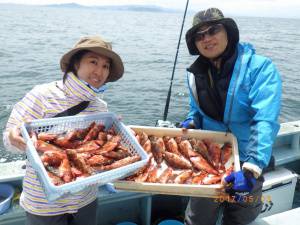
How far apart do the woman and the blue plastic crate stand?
100mm

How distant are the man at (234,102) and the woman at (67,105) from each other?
0.88 metres

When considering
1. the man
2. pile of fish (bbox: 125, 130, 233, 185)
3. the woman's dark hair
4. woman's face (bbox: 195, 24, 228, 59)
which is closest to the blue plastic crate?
pile of fish (bbox: 125, 130, 233, 185)

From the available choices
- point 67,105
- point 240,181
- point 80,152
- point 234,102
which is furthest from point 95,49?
point 240,181

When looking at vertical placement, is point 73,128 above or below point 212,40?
below

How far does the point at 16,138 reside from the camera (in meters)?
2.64

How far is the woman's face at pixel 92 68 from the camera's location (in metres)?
2.96

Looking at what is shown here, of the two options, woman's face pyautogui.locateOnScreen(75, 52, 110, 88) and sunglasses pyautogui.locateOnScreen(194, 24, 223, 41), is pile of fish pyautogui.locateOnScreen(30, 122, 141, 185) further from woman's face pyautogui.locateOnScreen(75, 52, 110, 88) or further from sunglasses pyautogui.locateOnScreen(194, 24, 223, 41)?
sunglasses pyautogui.locateOnScreen(194, 24, 223, 41)

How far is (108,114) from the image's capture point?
3.21 m

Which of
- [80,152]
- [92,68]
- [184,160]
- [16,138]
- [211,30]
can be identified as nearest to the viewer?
[16,138]

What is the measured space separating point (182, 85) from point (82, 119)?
46.1 feet

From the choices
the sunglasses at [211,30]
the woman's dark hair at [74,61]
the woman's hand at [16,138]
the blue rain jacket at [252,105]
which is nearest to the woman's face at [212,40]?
the sunglasses at [211,30]

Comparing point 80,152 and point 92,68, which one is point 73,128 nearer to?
point 80,152

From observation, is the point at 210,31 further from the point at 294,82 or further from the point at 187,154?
the point at 294,82

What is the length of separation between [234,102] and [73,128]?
1.53 metres
